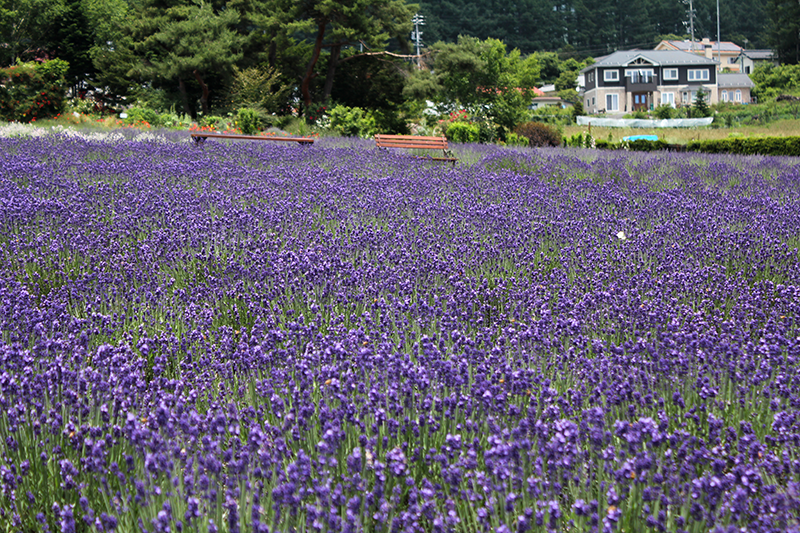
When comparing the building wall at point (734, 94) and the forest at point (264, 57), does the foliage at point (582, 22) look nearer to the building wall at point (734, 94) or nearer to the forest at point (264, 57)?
the building wall at point (734, 94)

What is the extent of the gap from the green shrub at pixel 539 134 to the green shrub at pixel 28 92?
46.7ft

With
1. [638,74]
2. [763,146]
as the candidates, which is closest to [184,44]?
[763,146]

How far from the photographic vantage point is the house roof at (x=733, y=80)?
66.4 metres

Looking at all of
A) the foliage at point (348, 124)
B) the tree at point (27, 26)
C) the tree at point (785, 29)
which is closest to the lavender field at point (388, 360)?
the foliage at point (348, 124)

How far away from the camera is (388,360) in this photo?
86.6 inches

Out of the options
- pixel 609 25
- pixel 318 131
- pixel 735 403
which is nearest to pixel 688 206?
pixel 735 403

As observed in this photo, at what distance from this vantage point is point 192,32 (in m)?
21.1

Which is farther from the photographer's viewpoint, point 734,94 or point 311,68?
point 734,94

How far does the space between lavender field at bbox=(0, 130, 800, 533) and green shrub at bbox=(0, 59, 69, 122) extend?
13621 mm

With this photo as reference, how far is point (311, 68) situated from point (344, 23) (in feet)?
6.94

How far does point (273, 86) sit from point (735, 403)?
894 inches

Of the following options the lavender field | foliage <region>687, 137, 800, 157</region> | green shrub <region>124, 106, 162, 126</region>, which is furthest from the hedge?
green shrub <region>124, 106, 162, 126</region>

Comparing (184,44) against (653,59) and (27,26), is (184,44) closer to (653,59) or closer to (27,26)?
(27,26)

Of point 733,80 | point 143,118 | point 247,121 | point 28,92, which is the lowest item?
point 247,121
